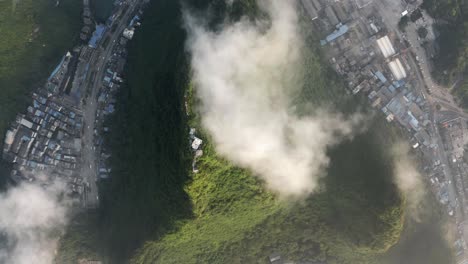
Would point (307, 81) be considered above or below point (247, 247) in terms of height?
above

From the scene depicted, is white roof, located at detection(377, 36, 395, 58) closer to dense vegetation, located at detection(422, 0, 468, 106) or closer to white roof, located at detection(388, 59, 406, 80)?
white roof, located at detection(388, 59, 406, 80)

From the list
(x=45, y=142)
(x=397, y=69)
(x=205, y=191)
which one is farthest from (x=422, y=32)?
(x=45, y=142)

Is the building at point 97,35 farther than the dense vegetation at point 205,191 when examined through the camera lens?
Yes

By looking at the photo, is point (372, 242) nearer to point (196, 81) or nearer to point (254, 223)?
point (254, 223)

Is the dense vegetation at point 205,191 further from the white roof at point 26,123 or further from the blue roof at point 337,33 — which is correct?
the white roof at point 26,123

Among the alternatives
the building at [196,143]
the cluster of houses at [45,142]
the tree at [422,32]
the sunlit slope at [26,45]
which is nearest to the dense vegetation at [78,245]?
the cluster of houses at [45,142]

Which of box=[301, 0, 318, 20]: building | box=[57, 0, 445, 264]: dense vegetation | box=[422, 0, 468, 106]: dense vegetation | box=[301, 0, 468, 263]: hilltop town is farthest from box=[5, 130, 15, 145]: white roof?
box=[422, 0, 468, 106]: dense vegetation

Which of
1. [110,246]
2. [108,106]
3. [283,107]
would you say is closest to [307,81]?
[283,107]

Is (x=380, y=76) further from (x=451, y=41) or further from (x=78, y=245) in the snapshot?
(x=78, y=245)
